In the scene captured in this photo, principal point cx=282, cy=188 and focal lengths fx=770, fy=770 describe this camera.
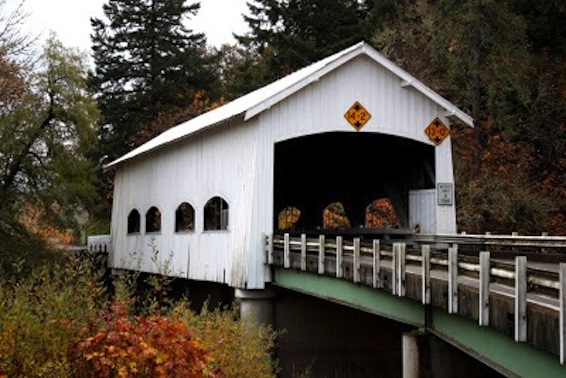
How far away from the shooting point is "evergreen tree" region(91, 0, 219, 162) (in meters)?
40.9

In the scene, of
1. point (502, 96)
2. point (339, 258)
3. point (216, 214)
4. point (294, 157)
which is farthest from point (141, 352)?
point (502, 96)

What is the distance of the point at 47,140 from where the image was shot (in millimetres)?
23875

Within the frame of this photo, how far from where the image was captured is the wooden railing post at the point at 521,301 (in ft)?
23.2

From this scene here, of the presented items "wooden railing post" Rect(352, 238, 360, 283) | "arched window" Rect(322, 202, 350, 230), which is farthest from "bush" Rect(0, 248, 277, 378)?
"arched window" Rect(322, 202, 350, 230)

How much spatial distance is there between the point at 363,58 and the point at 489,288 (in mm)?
9676

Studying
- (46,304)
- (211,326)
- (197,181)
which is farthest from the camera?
(197,181)

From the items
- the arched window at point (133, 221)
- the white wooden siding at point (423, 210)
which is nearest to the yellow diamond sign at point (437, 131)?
the white wooden siding at point (423, 210)

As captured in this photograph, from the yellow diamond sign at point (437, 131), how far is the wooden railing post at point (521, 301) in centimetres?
1061

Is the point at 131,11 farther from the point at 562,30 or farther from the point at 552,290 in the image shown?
the point at 552,290

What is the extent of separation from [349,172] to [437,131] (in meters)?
5.96

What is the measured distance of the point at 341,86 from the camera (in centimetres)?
1684

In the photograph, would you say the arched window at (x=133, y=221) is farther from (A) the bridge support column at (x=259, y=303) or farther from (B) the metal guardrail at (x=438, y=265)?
(B) the metal guardrail at (x=438, y=265)

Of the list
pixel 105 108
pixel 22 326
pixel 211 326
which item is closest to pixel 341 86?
pixel 211 326

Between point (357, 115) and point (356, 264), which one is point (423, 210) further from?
point (356, 264)
